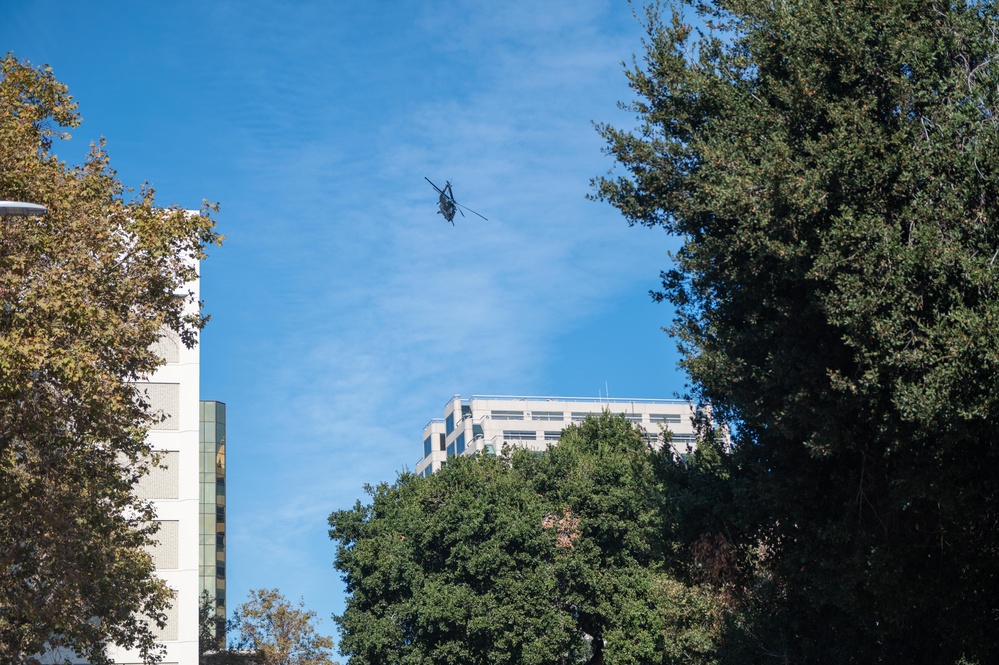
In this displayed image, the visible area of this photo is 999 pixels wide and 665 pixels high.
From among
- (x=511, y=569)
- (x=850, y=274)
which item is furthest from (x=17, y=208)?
(x=511, y=569)

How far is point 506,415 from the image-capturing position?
164m

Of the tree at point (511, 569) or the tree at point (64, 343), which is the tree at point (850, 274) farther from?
the tree at point (511, 569)

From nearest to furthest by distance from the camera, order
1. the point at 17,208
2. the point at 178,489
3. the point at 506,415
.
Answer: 1. the point at 17,208
2. the point at 178,489
3. the point at 506,415

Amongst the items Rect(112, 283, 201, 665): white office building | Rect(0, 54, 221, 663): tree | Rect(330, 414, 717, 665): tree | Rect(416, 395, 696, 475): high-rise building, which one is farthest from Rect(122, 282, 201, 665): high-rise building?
Rect(416, 395, 696, 475): high-rise building

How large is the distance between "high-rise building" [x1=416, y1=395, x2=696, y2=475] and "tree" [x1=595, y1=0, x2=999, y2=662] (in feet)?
437

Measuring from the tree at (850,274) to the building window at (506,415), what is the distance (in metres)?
141

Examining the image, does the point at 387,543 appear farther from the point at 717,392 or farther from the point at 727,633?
the point at 717,392

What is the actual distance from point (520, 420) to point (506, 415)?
6.77 feet

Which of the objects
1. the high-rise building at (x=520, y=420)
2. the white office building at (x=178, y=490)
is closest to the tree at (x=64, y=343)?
the white office building at (x=178, y=490)

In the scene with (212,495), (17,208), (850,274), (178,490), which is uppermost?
(212,495)

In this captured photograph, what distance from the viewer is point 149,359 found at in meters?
24.4

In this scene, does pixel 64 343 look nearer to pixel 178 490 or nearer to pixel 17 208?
pixel 17 208

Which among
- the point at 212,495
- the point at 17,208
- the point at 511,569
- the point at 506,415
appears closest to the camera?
the point at 17,208

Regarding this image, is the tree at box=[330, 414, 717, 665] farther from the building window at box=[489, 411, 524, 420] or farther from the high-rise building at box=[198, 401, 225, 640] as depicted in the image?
the building window at box=[489, 411, 524, 420]
